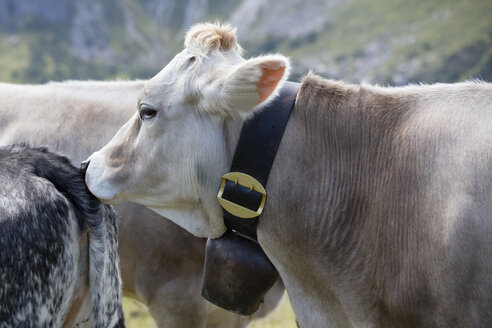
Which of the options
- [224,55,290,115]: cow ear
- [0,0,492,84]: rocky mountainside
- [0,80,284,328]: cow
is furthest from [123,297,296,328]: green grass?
[0,0,492,84]: rocky mountainside

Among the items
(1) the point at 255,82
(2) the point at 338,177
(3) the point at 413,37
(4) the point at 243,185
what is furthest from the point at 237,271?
(3) the point at 413,37

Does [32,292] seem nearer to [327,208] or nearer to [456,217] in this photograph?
[327,208]

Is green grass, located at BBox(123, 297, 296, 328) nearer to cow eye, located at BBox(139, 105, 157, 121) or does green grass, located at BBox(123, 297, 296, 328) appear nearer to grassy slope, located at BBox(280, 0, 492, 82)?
cow eye, located at BBox(139, 105, 157, 121)

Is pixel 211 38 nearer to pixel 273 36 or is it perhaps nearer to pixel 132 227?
pixel 132 227

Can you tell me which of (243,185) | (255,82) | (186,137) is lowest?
(243,185)

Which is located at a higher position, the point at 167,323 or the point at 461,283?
the point at 461,283

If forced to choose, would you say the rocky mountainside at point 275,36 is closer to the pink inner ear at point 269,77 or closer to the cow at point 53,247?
the pink inner ear at point 269,77

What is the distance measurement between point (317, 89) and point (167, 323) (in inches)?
107

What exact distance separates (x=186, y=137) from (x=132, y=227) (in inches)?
69.6

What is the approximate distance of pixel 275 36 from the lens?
16175 centimetres

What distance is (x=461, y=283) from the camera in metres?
3.00

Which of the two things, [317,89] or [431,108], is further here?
[317,89]

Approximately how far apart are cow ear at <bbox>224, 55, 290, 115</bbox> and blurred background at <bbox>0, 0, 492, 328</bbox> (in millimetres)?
104713

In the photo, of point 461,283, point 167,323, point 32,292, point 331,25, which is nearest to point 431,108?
point 461,283
